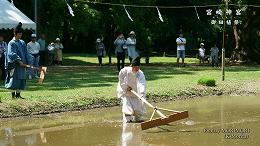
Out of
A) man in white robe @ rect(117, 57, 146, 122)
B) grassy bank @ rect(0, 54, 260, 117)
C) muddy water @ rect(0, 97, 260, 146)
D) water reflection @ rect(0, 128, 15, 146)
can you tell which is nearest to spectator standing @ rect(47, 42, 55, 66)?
grassy bank @ rect(0, 54, 260, 117)

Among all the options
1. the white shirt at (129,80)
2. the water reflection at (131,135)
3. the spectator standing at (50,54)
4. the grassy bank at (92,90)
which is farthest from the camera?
the spectator standing at (50,54)

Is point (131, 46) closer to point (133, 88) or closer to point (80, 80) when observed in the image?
point (80, 80)

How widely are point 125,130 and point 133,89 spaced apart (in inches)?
68.6

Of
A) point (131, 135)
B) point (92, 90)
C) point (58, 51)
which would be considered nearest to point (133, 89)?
point (131, 135)

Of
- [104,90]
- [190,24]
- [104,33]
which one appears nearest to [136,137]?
[104,90]

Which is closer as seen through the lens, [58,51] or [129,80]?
[129,80]

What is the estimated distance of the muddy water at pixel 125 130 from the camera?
1093cm

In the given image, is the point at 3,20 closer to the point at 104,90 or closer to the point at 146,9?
the point at 104,90

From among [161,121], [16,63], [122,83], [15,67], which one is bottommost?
[161,121]

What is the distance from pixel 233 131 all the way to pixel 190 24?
3648 cm

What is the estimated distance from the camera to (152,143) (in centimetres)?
1082

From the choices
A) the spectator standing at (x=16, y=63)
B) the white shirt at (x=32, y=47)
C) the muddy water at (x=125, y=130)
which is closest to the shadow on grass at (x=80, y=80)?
the white shirt at (x=32, y=47)

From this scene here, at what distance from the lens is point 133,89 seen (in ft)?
45.7

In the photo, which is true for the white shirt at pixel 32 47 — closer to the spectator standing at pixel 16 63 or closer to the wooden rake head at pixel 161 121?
the spectator standing at pixel 16 63
